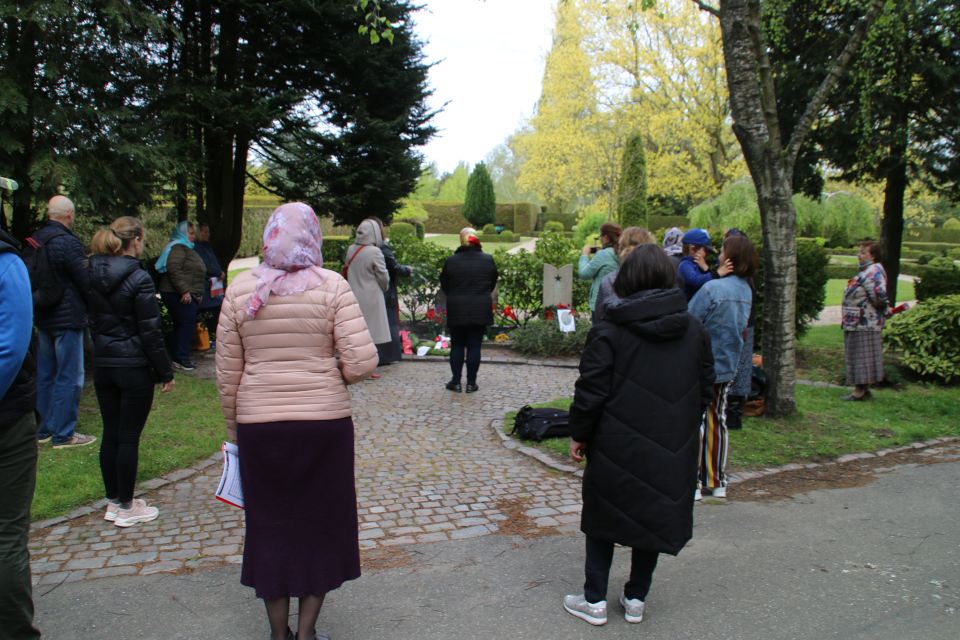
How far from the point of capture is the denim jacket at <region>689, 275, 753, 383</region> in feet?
16.2

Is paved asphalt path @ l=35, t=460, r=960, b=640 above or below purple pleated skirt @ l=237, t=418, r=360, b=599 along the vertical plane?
below

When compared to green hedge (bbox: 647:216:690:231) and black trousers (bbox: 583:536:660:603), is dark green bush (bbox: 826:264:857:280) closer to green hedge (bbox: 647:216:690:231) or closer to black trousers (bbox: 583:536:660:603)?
green hedge (bbox: 647:216:690:231)

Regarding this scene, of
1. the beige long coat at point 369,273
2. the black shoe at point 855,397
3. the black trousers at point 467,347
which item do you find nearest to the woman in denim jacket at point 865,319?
the black shoe at point 855,397

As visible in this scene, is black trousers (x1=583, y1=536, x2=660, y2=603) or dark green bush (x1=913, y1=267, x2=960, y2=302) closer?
black trousers (x1=583, y1=536, x2=660, y2=603)

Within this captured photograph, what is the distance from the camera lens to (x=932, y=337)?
812 cm

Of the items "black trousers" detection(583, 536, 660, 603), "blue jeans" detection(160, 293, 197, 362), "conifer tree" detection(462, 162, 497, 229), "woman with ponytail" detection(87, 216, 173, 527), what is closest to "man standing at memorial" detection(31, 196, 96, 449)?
"woman with ponytail" detection(87, 216, 173, 527)

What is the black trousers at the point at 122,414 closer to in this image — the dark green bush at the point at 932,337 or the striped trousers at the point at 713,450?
the striped trousers at the point at 713,450

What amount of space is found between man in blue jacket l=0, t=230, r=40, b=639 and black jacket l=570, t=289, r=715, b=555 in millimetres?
2290

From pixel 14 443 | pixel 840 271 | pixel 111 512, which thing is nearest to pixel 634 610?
pixel 14 443

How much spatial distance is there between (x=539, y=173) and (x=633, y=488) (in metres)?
30.1

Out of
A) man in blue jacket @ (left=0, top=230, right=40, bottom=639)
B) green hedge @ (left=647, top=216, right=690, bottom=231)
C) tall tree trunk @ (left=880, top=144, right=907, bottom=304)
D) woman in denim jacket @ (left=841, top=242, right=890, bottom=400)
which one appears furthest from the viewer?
green hedge @ (left=647, top=216, right=690, bottom=231)

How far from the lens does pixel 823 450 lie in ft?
18.7

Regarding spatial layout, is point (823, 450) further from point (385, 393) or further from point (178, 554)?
point (178, 554)

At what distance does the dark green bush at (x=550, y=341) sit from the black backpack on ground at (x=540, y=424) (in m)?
3.51
